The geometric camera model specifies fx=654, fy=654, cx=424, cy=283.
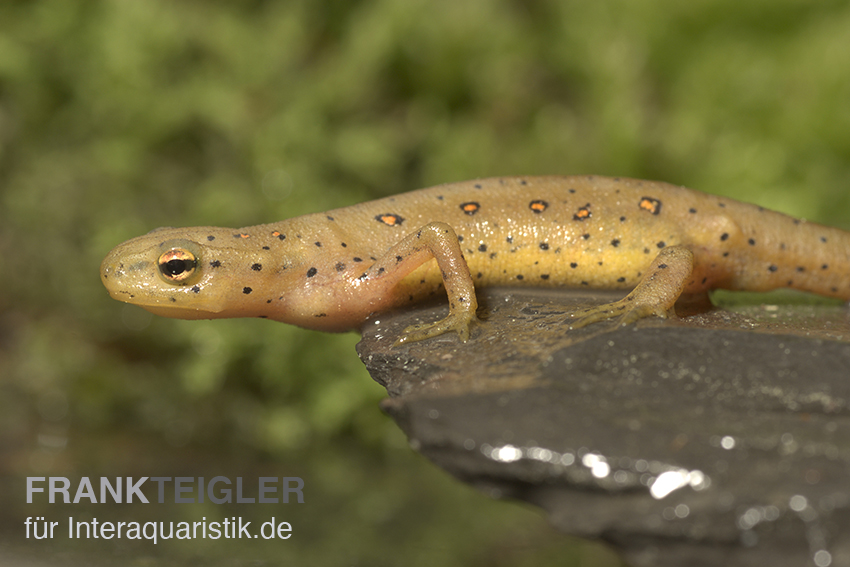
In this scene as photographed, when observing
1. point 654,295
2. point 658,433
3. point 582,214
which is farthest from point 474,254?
point 658,433

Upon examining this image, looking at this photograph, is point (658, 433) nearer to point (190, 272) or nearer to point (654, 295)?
point (654, 295)

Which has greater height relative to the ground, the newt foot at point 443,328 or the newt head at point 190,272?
the newt head at point 190,272

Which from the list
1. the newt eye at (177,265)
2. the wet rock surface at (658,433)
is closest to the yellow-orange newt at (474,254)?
the newt eye at (177,265)

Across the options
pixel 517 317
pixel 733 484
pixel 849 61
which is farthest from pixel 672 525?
pixel 849 61

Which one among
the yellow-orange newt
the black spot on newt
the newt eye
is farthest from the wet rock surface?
the newt eye

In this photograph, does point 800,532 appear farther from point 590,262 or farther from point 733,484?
point 590,262

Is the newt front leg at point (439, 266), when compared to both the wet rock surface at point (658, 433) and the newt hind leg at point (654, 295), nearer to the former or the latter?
the wet rock surface at point (658, 433)
